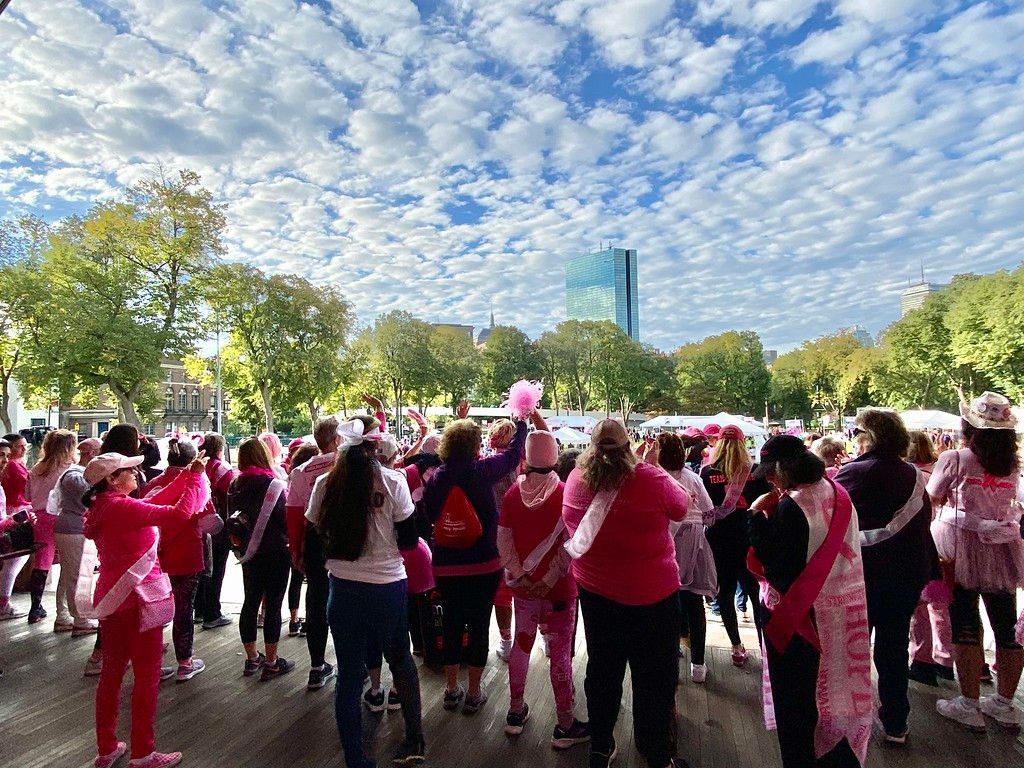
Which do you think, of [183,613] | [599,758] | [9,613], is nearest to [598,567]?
[599,758]

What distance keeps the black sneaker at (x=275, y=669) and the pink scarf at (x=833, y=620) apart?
351 centimetres

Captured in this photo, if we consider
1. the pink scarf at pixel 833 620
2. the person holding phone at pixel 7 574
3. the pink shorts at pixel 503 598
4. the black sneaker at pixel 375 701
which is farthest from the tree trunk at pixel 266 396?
the pink scarf at pixel 833 620

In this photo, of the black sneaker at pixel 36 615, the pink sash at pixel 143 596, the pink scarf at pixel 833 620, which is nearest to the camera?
the pink scarf at pixel 833 620

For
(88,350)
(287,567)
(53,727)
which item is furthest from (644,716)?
(88,350)

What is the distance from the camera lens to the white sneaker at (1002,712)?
10.8ft

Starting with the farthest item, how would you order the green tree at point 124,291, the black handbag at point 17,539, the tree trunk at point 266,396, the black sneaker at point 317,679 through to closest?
the tree trunk at point 266,396 → the green tree at point 124,291 → the black handbag at point 17,539 → the black sneaker at point 317,679

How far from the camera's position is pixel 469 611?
3.48 metres

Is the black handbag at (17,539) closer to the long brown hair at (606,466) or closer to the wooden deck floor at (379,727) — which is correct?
the wooden deck floor at (379,727)

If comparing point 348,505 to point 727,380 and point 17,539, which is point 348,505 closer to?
point 17,539

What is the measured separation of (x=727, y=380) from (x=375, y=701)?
5444 centimetres

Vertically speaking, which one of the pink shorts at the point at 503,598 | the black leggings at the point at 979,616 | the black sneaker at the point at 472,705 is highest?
the black leggings at the point at 979,616

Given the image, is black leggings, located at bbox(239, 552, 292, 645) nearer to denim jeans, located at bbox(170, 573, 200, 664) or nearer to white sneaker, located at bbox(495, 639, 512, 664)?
denim jeans, located at bbox(170, 573, 200, 664)

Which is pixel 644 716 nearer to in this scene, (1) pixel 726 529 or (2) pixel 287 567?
(1) pixel 726 529

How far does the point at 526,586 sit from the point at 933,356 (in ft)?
126
